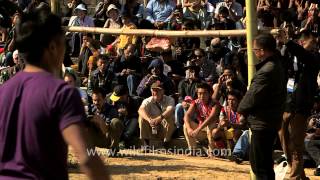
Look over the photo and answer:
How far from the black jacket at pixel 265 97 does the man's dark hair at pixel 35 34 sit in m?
4.58

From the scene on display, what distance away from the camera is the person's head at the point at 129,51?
14377 mm

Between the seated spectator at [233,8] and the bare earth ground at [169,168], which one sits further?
the seated spectator at [233,8]

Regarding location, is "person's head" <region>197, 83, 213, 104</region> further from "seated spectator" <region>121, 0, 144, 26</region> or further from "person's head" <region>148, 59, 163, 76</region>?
"seated spectator" <region>121, 0, 144, 26</region>

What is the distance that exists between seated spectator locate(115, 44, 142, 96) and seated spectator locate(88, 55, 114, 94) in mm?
168

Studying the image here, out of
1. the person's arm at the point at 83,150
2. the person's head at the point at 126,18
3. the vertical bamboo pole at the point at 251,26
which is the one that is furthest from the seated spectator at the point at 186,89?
the person's arm at the point at 83,150

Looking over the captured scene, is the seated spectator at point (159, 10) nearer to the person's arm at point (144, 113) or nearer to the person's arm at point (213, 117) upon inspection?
the person's arm at point (144, 113)

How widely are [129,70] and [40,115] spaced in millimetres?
10405

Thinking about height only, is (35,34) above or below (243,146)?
above

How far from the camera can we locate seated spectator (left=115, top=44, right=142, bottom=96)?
45.6 feet

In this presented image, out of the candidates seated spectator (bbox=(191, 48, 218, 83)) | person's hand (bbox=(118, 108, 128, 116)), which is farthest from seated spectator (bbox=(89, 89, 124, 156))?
seated spectator (bbox=(191, 48, 218, 83))

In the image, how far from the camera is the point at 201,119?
12227mm

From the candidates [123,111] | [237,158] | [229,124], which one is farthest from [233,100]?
[123,111]

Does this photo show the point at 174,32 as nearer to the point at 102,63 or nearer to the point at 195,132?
the point at 195,132

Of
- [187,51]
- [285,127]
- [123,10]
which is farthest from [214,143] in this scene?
[123,10]
